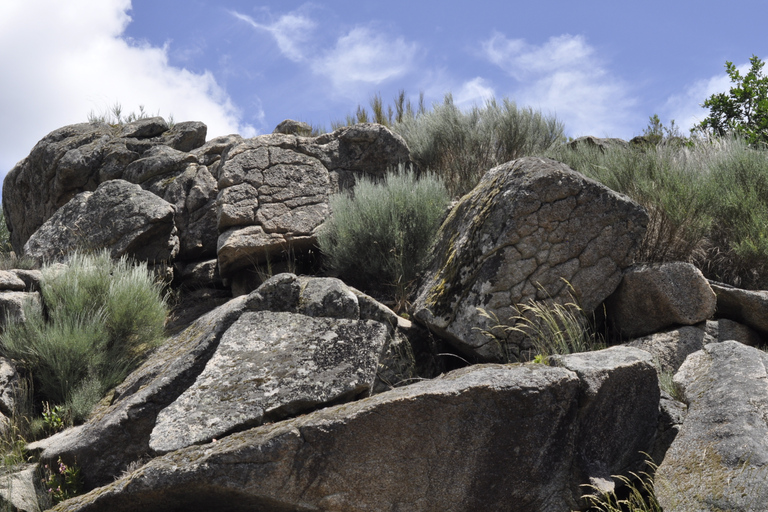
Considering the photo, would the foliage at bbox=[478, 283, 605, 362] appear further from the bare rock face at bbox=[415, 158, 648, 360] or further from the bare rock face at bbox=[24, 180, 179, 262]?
the bare rock face at bbox=[24, 180, 179, 262]

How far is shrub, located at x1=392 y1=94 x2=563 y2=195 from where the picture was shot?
9.99m

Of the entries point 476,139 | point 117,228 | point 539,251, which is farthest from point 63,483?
point 476,139

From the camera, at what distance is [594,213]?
18.6 feet

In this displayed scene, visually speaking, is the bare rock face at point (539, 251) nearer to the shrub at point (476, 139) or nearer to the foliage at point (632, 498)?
the foliage at point (632, 498)

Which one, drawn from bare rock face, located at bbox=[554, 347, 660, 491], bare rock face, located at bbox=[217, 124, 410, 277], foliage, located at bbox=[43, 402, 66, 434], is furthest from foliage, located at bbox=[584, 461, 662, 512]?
foliage, located at bbox=[43, 402, 66, 434]

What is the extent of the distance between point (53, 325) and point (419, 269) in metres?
4.07

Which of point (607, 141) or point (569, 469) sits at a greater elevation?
point (607, 141)

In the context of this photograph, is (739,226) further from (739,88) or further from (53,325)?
(53,325)

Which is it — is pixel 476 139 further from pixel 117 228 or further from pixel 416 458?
pixel 416 458

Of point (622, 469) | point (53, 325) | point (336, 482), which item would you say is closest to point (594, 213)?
point (622, 469)

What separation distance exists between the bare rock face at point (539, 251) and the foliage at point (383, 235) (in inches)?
51.4

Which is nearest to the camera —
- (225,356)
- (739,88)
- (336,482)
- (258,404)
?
(336,482)

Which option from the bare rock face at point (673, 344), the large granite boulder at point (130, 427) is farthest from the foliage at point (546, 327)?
the large granite boulder at point (130, 427)

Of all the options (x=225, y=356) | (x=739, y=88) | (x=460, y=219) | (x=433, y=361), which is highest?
(x=739, y=88)
